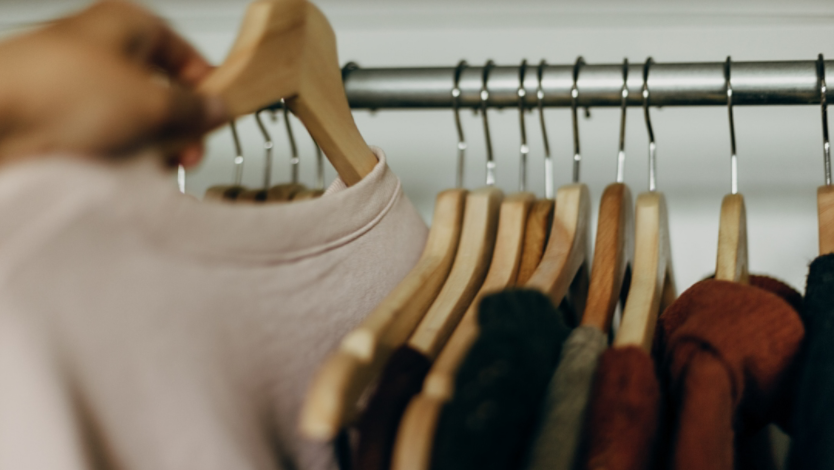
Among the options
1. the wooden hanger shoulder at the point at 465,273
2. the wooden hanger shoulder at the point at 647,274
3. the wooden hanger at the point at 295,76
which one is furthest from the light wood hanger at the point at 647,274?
the wooden hanger at the point at 295,76

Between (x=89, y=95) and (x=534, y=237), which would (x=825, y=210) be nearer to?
(x=534, y=237)

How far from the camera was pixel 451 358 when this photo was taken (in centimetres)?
33

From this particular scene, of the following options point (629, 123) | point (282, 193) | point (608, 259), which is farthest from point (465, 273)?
point (629, 123)

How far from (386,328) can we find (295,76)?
0.16m

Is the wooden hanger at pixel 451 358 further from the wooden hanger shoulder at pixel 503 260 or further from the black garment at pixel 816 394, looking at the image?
the black garment at pixel 816 394

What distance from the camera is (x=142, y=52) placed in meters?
0.28

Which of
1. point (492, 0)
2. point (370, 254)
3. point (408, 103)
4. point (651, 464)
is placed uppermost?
point (492, 0)

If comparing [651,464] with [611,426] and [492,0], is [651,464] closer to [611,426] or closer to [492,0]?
[611,426]

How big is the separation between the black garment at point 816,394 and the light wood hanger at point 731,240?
66 millimetres

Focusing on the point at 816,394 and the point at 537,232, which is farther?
the point at 537,232

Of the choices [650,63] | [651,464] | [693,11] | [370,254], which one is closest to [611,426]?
[651,464]

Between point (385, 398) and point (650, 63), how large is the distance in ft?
1.16

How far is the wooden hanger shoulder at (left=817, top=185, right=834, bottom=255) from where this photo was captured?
44 cm

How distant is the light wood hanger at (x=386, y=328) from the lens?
0.86 feet
